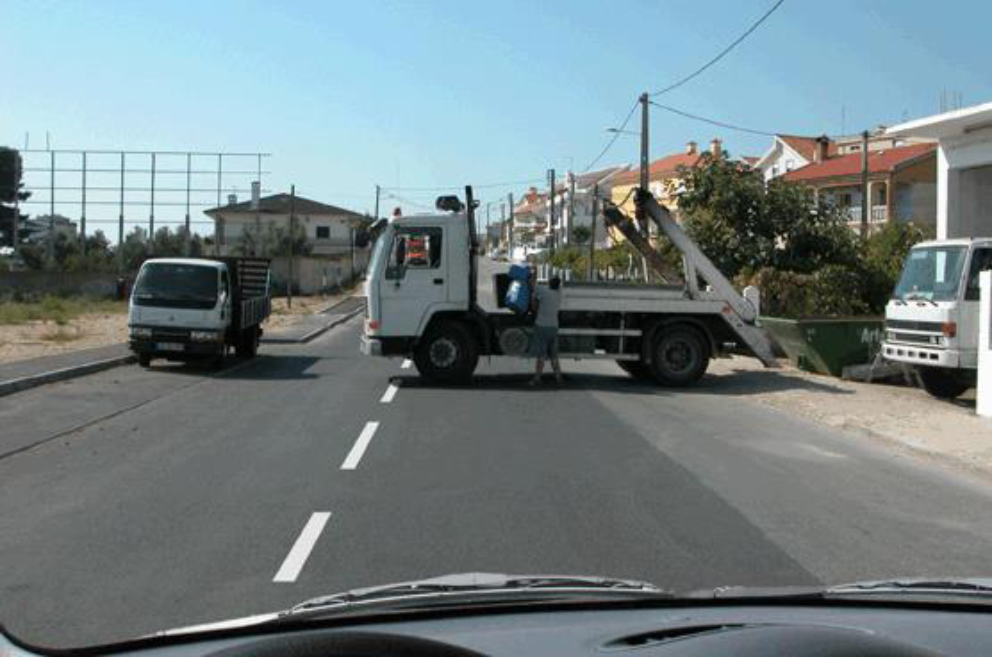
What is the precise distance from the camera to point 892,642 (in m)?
2.59

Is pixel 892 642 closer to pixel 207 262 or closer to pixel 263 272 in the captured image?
pixel 207 262

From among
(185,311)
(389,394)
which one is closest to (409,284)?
(389,394)

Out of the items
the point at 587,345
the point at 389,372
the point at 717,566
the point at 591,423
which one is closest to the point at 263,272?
the point at 389,372

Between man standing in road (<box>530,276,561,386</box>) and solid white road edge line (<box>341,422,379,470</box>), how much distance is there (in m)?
5.97

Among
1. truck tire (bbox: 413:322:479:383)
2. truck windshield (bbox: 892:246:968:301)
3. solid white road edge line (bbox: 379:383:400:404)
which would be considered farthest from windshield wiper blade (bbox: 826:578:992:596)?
truck tire (bbox: 413:322:479:383)

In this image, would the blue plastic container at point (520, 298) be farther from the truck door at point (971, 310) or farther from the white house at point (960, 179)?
the white house at point (960, 179)

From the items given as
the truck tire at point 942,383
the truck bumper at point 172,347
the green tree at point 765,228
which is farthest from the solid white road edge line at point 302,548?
the green tree at point 765,228

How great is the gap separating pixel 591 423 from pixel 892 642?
11.4 m

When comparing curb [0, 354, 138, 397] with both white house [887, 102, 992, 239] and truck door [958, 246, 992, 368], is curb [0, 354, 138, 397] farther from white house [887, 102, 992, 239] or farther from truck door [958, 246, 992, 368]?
white house [887, 102, 992, 239]

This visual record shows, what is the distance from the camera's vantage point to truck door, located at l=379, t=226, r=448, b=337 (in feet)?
61.4

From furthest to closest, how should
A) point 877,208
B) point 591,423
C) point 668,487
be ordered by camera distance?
point 877,208 < point 591,423 < point 668,487

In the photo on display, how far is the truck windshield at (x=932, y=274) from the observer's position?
57.0 ft

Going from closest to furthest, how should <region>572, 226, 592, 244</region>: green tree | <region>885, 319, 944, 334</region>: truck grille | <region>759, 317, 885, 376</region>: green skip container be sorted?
<region>885, 319, 944, 334</region>: truck grille, <region>759, 317, 885, 376</region>: green skip container, <region>572, 226, 592, 244</region>: green tree

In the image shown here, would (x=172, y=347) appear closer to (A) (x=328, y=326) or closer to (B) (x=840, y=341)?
(B) (x=840, y=341)
